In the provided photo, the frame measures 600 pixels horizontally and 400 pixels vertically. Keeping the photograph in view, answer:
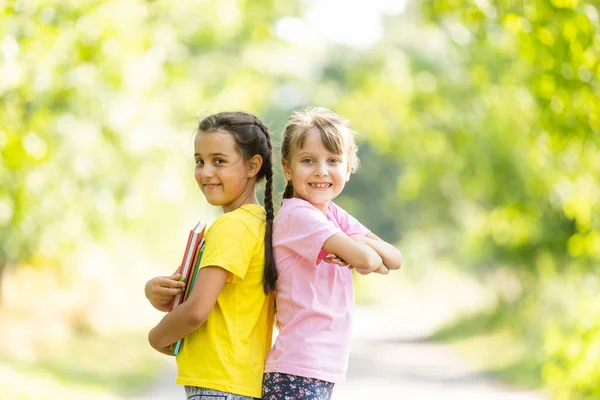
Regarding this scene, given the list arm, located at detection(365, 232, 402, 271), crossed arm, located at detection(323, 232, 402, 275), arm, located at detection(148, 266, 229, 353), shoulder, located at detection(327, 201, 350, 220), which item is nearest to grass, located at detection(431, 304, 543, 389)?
shoulder, located at detection(327, 201, 350, 220)

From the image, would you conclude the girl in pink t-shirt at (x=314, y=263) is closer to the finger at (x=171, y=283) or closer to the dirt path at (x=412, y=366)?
the finger at (x=171, y=283)

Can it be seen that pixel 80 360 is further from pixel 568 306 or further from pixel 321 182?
pixel 321 182

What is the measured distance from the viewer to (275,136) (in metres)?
6.25

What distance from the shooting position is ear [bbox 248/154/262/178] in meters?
3.81

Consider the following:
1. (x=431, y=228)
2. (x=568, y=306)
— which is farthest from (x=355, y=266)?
(x=431, y=228)

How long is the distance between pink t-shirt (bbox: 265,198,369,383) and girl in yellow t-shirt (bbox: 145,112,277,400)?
6 cm

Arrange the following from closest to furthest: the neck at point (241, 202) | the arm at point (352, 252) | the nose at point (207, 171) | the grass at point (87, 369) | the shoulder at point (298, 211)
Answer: the arm at point (352, 252) → the shoulder at point (298, 211) → the nose at point (207, 171) → the neck at point (241, 202) → the grass at point (87, 369)

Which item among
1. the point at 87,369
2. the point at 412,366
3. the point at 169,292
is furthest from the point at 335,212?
the point at 412,366

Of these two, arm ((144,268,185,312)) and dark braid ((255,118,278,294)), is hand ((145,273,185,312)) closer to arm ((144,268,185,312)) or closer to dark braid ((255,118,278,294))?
arm ((144,268,185,312))

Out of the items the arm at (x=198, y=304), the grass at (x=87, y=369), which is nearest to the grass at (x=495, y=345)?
the grass at (x=87, y=369)

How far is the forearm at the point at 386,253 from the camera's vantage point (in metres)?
3.69

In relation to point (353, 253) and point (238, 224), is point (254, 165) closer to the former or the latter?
point (238, 224)

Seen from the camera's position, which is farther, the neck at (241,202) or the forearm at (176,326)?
the neck at (241,202)

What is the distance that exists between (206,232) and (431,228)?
28236 millimetres
